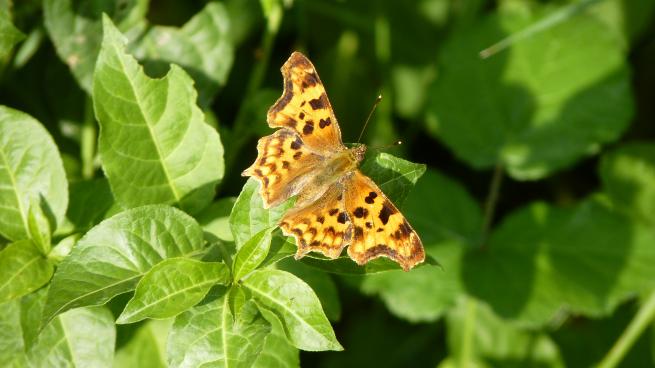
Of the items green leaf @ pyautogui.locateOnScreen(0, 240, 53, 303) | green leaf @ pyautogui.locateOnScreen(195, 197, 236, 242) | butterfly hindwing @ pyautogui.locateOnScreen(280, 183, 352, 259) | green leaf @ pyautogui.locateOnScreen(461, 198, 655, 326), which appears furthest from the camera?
green leaf @ pyautogui.locateOnScreen(461, 198, 655, 326)

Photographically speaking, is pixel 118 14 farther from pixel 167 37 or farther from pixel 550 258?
Result: pixel 550 258

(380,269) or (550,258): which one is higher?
(380,269)

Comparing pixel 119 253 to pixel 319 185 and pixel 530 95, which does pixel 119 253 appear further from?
pixel 530 95

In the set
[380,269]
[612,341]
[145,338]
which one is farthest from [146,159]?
[612,341]

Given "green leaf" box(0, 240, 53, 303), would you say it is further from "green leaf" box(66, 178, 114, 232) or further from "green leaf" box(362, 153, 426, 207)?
"green leaf" box(362, 153, 426, 207)

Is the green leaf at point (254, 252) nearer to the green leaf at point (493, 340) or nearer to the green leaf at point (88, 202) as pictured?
the green leaf at point (88, 202)

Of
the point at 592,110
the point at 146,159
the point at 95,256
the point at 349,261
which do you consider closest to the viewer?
the point at 95,256

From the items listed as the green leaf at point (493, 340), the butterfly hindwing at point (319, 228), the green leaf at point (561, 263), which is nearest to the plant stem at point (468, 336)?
the green leaf at point (493, 340)

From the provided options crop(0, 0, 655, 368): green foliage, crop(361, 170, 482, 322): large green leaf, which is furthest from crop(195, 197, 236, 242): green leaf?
crop(361, 170, 482, 322): large green leaf
